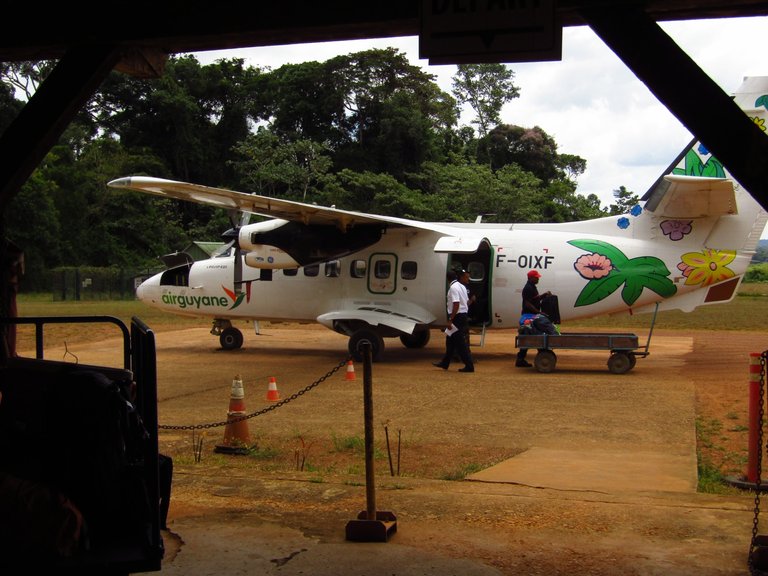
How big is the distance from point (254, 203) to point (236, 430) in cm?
816

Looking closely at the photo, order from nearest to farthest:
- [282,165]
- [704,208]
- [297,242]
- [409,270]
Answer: [704,208]
[297,242]
[409,270]
[282,165]

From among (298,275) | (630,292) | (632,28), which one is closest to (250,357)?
(298,275)

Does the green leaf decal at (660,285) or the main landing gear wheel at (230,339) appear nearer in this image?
the green leaf decal at (660,285)

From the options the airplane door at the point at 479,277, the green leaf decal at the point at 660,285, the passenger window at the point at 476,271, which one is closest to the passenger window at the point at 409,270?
the airplane door at the point at 479,277

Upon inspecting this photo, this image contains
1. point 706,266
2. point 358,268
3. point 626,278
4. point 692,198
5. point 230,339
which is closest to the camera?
point 692,198

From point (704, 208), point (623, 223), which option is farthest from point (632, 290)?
point (704, 208)

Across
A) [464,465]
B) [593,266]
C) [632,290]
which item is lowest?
[464,465]

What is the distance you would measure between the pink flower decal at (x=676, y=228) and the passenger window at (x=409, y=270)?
16.7ft

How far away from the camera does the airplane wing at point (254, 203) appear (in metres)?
16.2

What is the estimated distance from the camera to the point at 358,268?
19266 mm

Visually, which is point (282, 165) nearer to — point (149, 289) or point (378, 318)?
point (149, 289)

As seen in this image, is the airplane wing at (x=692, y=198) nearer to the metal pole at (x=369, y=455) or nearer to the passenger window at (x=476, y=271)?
the passenger window at (x=476, y=271)

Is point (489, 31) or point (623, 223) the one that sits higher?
point (623, 223)

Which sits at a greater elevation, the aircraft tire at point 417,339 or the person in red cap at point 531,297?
the person in red cap at point 531,297
